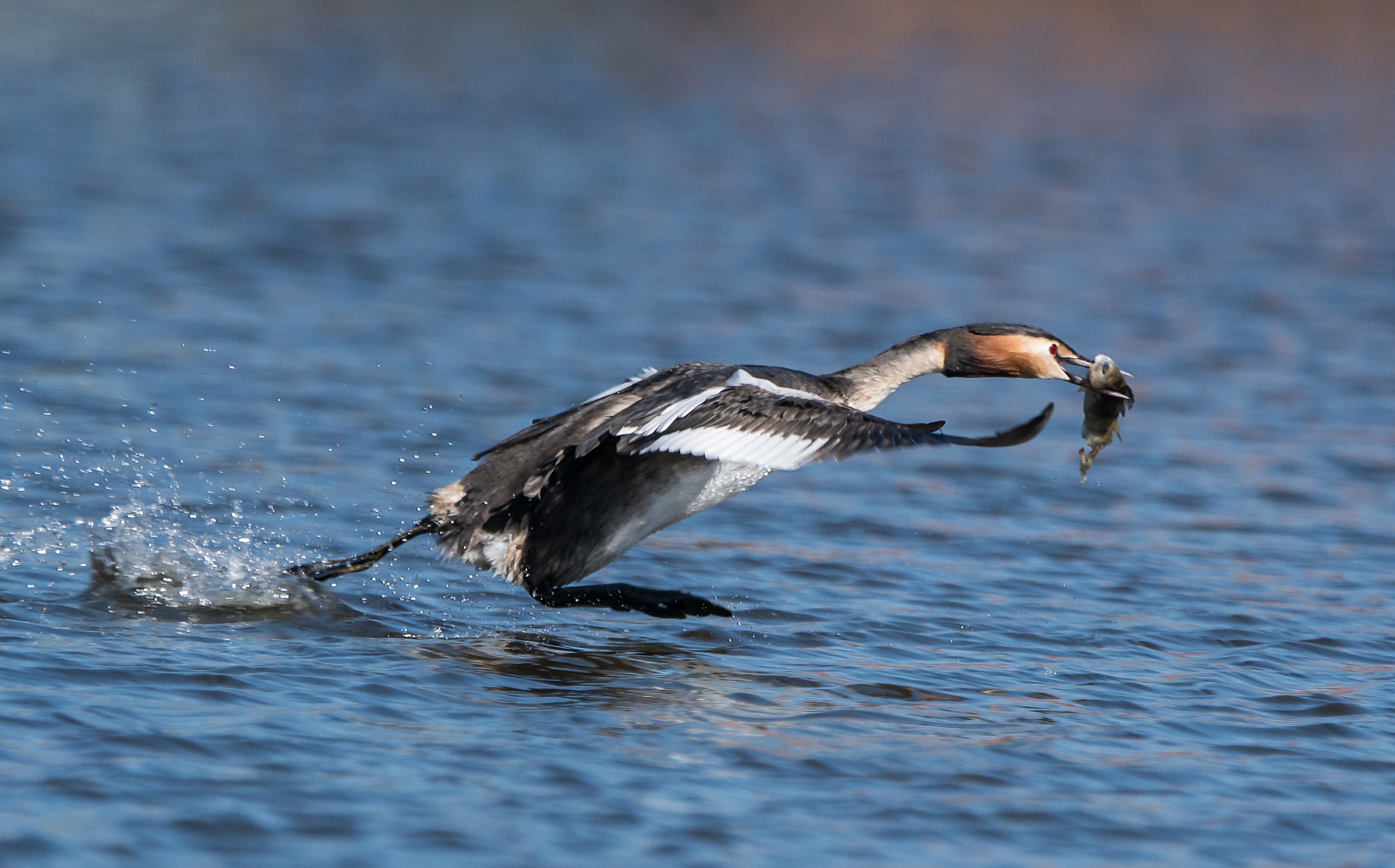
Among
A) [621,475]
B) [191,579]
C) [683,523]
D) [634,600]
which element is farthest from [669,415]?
[683,523]

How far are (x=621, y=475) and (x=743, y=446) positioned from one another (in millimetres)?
727

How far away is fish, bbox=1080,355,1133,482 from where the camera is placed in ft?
23.2

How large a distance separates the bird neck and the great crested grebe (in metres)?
0.02

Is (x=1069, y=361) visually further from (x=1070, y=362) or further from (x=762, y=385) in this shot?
(x=762, y=385)

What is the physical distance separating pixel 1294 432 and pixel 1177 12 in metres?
23.3

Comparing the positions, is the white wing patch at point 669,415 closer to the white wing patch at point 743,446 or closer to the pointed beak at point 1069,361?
the white wing patch at point 743,446

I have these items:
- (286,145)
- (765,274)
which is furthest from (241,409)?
(286,145)

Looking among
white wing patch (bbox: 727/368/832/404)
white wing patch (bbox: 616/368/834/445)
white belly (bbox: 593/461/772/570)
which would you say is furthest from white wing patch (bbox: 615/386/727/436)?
white belly (bbox: 593/461/772/570)

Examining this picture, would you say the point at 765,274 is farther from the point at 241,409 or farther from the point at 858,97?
the point at 858,97

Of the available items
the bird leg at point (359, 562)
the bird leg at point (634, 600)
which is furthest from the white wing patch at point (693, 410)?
the bird leg at point (359, 562)

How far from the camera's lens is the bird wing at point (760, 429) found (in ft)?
20.7

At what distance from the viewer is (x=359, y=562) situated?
7305mm

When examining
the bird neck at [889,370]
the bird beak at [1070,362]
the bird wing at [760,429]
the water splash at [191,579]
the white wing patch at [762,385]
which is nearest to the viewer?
the bird wing at [760,429]

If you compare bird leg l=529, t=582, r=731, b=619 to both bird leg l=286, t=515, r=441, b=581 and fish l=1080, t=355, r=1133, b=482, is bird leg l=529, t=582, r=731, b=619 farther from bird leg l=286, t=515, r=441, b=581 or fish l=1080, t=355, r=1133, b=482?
fish l=1080, t=355, r=1133, b=482
